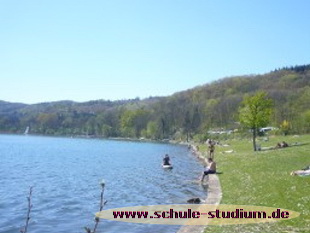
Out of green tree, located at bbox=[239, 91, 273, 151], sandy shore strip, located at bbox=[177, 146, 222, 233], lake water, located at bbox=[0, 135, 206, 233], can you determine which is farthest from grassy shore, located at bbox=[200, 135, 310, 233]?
green tree, located at bbox=[239, 91, 273, 151]

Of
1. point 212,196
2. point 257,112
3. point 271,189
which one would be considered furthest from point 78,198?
point 257,112

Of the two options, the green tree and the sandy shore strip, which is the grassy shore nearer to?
the sandy shore strip

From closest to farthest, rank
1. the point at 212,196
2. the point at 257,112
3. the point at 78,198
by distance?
the point at 212,196, the point at 78,198, the point at 257,112

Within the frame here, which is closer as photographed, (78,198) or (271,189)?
(271,189)

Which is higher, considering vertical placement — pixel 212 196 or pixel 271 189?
pixel 271 189

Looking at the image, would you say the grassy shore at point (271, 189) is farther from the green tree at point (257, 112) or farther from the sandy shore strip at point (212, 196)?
the green tree at point (257, 112)

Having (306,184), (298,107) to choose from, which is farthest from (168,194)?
(298,107)

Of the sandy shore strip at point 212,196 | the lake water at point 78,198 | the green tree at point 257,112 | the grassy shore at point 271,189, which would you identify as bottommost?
the lake water at point 78,198

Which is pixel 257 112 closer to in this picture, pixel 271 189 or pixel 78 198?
pixel 78 198

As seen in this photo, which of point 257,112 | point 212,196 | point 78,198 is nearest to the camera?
point 212,196

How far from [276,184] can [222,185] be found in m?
7.09

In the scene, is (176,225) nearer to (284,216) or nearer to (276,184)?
(284,216)

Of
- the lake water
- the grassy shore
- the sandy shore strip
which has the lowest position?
the lake water

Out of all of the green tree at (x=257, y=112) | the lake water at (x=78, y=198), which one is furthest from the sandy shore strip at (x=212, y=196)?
the green tree at (x=257, y=112)
